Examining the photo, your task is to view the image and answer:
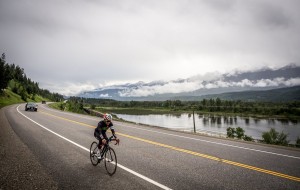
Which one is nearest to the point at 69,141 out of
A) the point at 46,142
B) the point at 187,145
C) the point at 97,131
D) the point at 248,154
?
the point at 46,142

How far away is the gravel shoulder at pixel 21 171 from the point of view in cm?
579

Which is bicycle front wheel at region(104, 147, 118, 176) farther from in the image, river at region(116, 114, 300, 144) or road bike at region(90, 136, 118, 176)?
river at region(116, 114, 300, 144)

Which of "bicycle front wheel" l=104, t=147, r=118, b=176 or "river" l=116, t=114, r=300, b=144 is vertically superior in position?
"bicycle front wheel" l=104, t=147, r=118, b=176

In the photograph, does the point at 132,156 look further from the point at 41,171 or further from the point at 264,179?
the point at 264,179

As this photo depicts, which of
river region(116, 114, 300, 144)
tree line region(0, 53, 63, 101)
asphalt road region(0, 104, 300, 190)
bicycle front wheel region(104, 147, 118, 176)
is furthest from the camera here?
tree line region(0, 53, 63, 101)

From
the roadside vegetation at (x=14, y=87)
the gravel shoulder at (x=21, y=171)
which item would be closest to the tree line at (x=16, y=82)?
the roadside vegetation at (x=14, y=87)

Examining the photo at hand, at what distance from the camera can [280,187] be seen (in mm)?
5508

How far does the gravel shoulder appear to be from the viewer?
5785 millimetres

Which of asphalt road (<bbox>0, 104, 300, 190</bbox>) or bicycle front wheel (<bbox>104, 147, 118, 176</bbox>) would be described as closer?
A: asphalt road (<bbox>0, 104, 300, 190</bbox>)

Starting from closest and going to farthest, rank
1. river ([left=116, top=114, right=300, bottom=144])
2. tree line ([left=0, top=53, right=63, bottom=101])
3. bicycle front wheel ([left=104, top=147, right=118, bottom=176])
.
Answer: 1. bicycle front wheel ([left=104, top=147, right=118, bottom=176])
2. river ([left=116, top=114, right=300, bottom=144])
3. tree line ([left=0, top=53, right=63, bottom=101])

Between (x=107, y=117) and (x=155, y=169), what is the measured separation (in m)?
2.40

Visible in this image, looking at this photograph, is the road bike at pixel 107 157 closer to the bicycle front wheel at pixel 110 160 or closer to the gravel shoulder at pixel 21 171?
the bicycle front wheel at pixel 110 160

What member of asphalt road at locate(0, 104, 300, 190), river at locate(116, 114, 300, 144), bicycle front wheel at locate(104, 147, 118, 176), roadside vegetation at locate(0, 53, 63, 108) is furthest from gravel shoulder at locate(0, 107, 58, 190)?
roadside vegetation at locate(0, 53, 63, 108)

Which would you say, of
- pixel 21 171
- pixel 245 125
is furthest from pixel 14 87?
pixel 21 171
